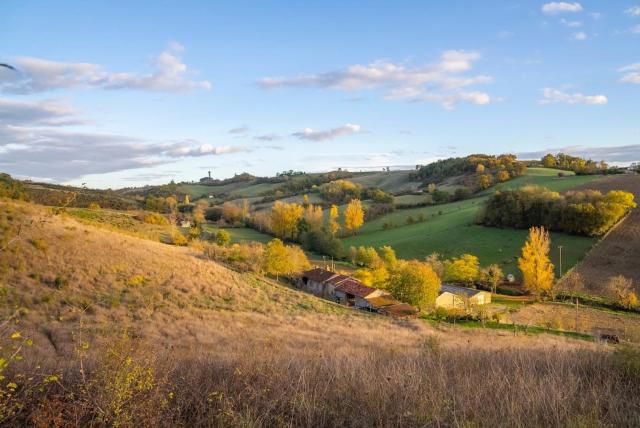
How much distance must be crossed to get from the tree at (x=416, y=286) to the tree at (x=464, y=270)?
1133cm

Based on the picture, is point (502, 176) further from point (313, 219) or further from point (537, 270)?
point (537, 270)

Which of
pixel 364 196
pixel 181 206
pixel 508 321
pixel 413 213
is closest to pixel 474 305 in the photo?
pixel 508 321

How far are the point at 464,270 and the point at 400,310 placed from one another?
16.8 meters

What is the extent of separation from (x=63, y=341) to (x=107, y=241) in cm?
1902

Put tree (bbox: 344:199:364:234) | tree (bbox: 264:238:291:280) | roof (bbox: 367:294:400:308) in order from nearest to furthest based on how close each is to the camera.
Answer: roof (bbox: 367:294:400:308) < tree (bbox: 264:238:291:280) < tree (bbox: 344:199:364:234)

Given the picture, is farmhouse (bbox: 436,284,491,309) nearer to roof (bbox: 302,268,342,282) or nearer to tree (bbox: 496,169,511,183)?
roof (bbox: 302,268,342,282)

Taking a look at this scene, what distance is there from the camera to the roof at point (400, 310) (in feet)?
137

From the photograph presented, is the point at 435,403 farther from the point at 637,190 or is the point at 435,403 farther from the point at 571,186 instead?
the point at 571,186

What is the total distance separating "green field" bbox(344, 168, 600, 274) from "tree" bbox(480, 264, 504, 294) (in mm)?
3353

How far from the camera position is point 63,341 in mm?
14938

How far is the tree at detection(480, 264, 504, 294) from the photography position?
53787mm

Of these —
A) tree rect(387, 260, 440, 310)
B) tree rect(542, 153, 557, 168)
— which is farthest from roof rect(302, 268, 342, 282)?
tree rect(542, 153, 557, 168)

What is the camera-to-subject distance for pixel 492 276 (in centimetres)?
5562

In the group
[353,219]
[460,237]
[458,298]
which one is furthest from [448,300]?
[353,219]
